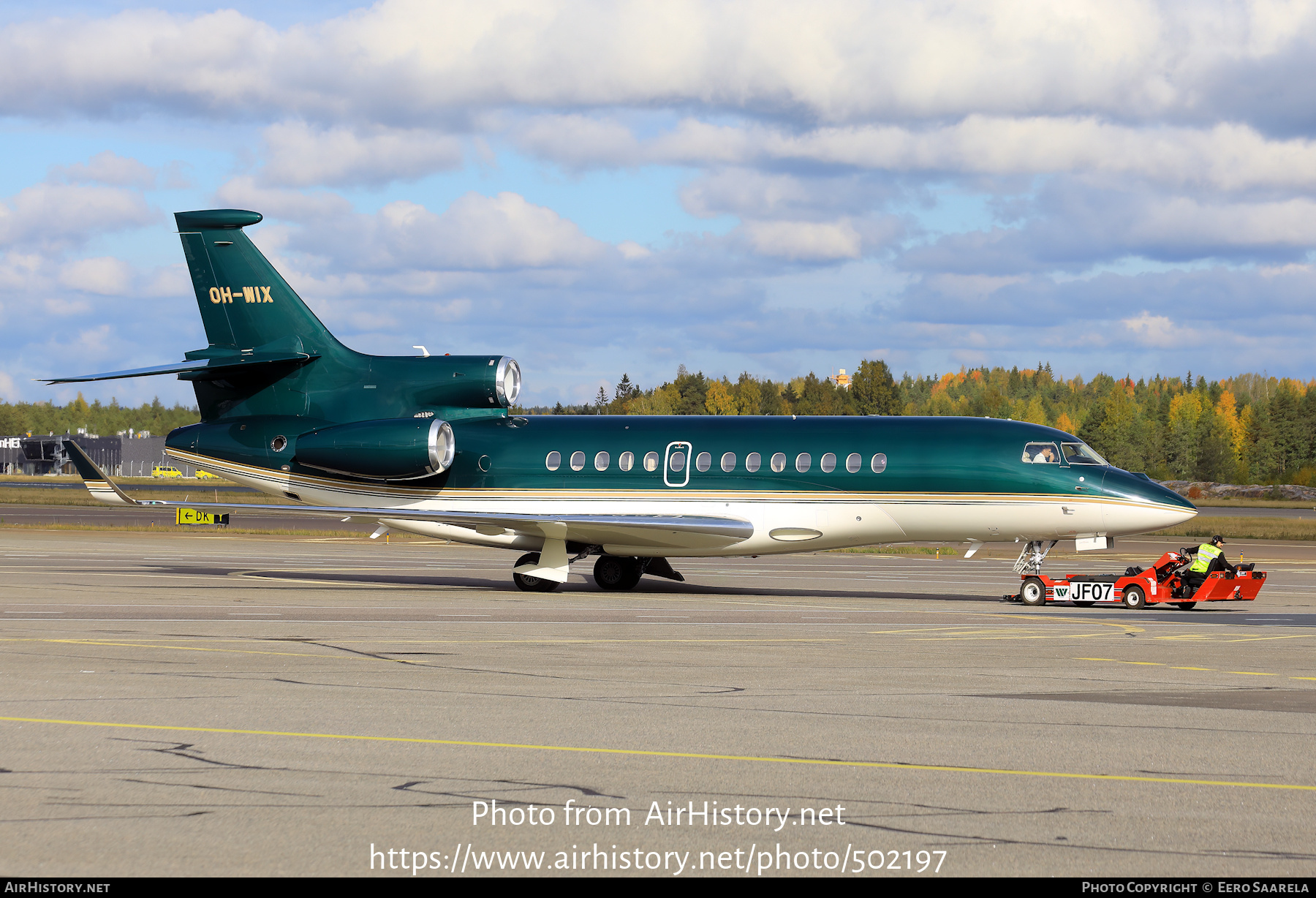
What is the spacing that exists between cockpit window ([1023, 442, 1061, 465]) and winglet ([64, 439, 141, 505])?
19.0 meters

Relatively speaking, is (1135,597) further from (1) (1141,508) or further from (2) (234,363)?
(2) (234,363)

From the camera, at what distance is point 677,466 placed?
28.7 meters

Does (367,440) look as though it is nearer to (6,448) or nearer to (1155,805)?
(1155,805)

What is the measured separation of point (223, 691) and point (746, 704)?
5502 mm

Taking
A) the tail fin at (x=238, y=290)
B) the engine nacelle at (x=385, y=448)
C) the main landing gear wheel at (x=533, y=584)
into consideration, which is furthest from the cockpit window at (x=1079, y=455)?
the tail fin at (x=238, y=290)

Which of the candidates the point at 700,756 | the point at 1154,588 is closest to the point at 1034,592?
the point at 1154,588

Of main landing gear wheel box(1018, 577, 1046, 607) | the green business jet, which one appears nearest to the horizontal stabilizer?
the green business jet

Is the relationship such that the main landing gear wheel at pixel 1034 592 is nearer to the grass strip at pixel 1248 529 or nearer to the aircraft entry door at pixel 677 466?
the aircraft entry door at pixel 677 466

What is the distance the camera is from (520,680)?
14.4 m

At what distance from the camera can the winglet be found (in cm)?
2670

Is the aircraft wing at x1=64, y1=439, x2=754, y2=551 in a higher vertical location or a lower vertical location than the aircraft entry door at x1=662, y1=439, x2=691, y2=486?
lower

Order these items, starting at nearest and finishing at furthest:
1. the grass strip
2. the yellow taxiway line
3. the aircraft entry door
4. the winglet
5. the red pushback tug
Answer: the yellow taxiway line → the red pushback tug → the winglet → the aircraft entry door → the grass strip

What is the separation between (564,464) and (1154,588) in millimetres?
13174

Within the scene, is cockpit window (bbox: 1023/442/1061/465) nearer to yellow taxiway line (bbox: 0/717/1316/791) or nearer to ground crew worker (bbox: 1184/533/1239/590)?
ground crew worker (bbox: 1184/533/1239/590)
